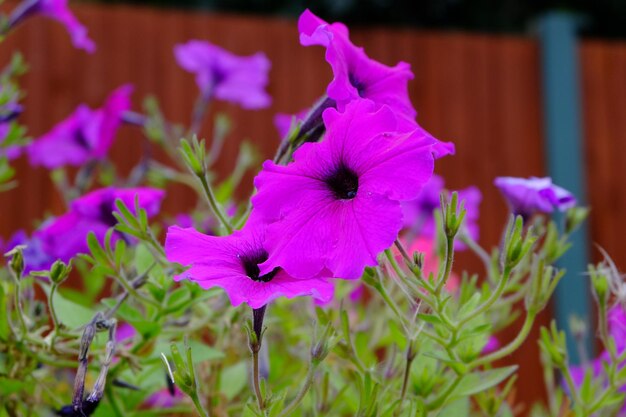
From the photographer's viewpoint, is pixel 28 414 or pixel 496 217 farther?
pixel 496 217

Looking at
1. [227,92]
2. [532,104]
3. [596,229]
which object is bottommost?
[596,229]

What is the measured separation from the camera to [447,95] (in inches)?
137

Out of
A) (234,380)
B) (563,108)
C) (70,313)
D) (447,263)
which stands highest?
(447,263)

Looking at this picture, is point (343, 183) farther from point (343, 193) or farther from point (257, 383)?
point (257, 383)

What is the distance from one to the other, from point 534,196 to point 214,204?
0.80 feet

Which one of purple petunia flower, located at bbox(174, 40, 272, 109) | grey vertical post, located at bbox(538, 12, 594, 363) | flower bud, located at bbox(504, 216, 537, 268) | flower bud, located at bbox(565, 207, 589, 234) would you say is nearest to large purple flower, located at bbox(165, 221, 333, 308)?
flower bud, located at bbox(504, 216, 537, 268)

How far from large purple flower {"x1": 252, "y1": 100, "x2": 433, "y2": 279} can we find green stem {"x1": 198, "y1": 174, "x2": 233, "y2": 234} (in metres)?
0.05

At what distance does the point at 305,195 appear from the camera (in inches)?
18.1

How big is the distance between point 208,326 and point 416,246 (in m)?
0.39

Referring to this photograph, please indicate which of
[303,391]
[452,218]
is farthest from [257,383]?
[452,218]

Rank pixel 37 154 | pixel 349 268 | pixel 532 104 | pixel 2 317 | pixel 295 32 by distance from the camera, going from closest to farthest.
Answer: pixel 349 268
pixel 2 317
pixel 37 154
pixel 295 32
pixel 532 104

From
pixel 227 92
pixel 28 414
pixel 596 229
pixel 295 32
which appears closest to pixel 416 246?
pixel 227 92

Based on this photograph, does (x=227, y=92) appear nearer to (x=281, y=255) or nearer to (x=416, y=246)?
(x=416, y=246)

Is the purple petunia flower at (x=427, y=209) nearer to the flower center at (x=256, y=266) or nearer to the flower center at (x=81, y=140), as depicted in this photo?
the flower center at (x=81, y=140)
